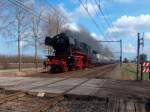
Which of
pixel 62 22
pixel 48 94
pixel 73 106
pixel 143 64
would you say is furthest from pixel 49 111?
pixel 62 22

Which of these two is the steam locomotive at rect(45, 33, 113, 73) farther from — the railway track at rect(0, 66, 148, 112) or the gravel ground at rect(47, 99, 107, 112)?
the gravel ground at rect(47, 99, 107, 112)

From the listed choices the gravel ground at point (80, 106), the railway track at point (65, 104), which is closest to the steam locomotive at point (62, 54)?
the railway track at point (65, 104)

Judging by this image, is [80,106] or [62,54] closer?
[80,106]

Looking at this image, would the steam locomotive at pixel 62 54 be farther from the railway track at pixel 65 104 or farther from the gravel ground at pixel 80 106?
the gravel ground at pixel 80 106

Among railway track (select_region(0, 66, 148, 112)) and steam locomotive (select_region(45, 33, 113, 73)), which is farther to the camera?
steam locomotive (select_region(45, 33, 113, 73))

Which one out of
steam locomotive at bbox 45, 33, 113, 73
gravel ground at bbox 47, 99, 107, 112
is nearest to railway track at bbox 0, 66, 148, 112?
gravel ground at bbox 47, 99, 107, 112

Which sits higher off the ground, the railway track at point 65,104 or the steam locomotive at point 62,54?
the steam locomotive at point 62,54

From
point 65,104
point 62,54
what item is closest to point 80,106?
point 65,104

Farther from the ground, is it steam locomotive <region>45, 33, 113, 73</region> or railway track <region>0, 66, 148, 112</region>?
steam locomotive <region>45, 33, 113, 73</region>

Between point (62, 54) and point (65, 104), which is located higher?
point (62, 54)

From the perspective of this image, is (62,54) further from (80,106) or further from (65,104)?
(80,106)

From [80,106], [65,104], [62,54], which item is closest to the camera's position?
[80,106]

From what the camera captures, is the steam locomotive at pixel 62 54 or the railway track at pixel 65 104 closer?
the railway track at pixel 65 104

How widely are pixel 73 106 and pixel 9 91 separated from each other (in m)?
4.77
